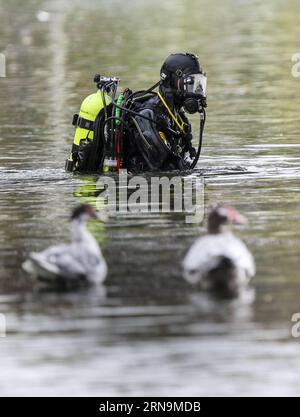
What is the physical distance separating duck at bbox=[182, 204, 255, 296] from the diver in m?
6.21

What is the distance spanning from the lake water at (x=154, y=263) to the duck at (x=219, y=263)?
15 cm

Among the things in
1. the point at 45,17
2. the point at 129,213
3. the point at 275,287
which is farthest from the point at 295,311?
the point at 45,17

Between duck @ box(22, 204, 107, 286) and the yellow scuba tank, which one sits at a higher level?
the yellow scuba tank

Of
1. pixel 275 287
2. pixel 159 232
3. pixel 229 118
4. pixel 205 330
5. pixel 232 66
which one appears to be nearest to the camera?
pixel 205 330

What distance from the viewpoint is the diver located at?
750 inches

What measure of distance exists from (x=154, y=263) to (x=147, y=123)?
5.45m

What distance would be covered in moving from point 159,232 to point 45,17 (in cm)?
4257

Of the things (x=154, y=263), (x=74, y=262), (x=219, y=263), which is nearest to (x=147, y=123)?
(x=154, y=263)

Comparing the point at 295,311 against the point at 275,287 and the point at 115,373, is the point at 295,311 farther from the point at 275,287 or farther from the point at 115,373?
the point at 115,373

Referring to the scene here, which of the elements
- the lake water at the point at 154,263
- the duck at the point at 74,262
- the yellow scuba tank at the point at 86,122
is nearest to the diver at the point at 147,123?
the yellow scuba tank at the point at 86,122

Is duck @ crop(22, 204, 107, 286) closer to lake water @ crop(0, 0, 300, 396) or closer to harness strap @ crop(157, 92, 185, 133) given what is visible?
lake water @ crop(0, 0, 300, 396)

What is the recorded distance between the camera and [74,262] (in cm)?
1262

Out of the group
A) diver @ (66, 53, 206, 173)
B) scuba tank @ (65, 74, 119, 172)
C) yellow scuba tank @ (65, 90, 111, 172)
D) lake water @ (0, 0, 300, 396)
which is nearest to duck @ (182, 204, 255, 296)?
lake water @ (0, 0, 300, 396)

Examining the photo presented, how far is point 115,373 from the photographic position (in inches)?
426
